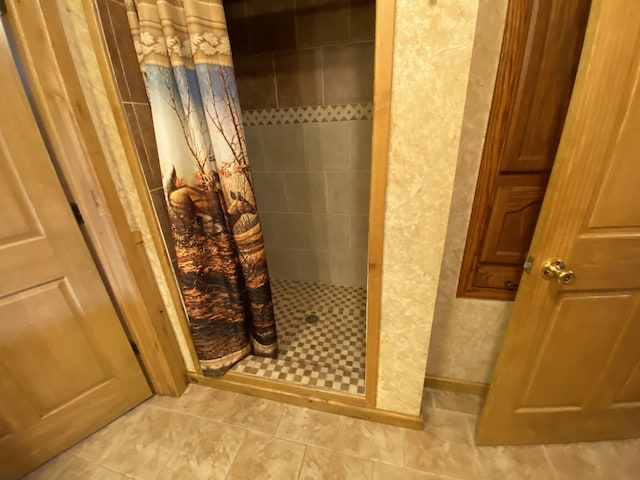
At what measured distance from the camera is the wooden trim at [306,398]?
1.20 meters

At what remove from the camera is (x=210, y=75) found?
0.99m

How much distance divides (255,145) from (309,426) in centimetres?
193

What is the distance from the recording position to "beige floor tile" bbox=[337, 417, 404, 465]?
43.9 inches

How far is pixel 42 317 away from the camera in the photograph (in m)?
1.02

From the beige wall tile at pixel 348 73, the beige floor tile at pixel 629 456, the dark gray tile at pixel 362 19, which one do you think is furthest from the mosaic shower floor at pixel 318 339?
the dark gray tile at pixel 362 19

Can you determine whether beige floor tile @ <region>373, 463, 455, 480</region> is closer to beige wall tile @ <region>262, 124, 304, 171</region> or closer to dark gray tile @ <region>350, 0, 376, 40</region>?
beige wall tile @ <region>262, 124, 304, 171</region>

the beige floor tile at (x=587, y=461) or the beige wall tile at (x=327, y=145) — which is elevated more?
the beige wall tile at (x=327, y=145)

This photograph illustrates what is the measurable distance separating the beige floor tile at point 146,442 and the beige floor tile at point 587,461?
1.68 m

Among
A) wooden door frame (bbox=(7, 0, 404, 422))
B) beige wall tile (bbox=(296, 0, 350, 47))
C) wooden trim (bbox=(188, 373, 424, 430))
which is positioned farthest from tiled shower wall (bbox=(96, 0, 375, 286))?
wooden trim (bbox=(188, 373, 424, 430))

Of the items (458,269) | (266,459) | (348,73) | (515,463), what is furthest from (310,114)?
(515,463)

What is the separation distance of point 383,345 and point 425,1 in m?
1.13

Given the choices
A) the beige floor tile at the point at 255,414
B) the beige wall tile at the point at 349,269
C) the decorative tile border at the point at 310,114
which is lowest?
the beige floor tile at the point at 255,414

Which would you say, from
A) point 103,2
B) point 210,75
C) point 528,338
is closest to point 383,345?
point 528,338

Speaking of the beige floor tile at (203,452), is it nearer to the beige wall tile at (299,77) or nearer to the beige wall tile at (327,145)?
the beige wall tile at (327,145)
